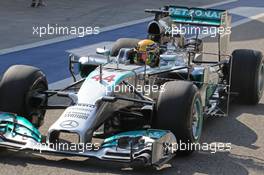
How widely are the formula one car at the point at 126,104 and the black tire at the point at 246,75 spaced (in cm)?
1

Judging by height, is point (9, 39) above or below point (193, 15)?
below

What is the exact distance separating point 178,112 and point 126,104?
779mm

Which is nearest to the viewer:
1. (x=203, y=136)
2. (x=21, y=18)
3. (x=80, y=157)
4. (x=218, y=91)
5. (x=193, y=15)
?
(x=80, y=157)

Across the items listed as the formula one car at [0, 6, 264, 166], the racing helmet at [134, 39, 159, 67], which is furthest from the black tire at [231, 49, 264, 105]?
the racing helmet at [134, 39, 159, 67]

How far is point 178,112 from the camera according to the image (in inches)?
259

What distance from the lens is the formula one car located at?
20.7 ft

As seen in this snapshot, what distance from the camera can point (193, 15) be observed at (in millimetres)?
9320

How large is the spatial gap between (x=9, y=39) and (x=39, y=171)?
Result: 850 cm

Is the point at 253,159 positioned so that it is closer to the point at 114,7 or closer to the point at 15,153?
the point at 15,153

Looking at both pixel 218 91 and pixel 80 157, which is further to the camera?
pixel 218 91

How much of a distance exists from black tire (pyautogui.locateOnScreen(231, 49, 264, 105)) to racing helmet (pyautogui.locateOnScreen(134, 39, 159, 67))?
145cm

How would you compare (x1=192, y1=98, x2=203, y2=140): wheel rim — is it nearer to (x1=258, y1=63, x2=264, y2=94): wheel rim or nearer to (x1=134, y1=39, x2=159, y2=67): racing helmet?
(x1=134, y1=39, x2=159, y2=67): racing helmet

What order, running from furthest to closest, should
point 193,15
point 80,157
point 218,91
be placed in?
point 193,15 < point 218,91 < point 80,157

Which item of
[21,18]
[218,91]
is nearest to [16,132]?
[218,91]
